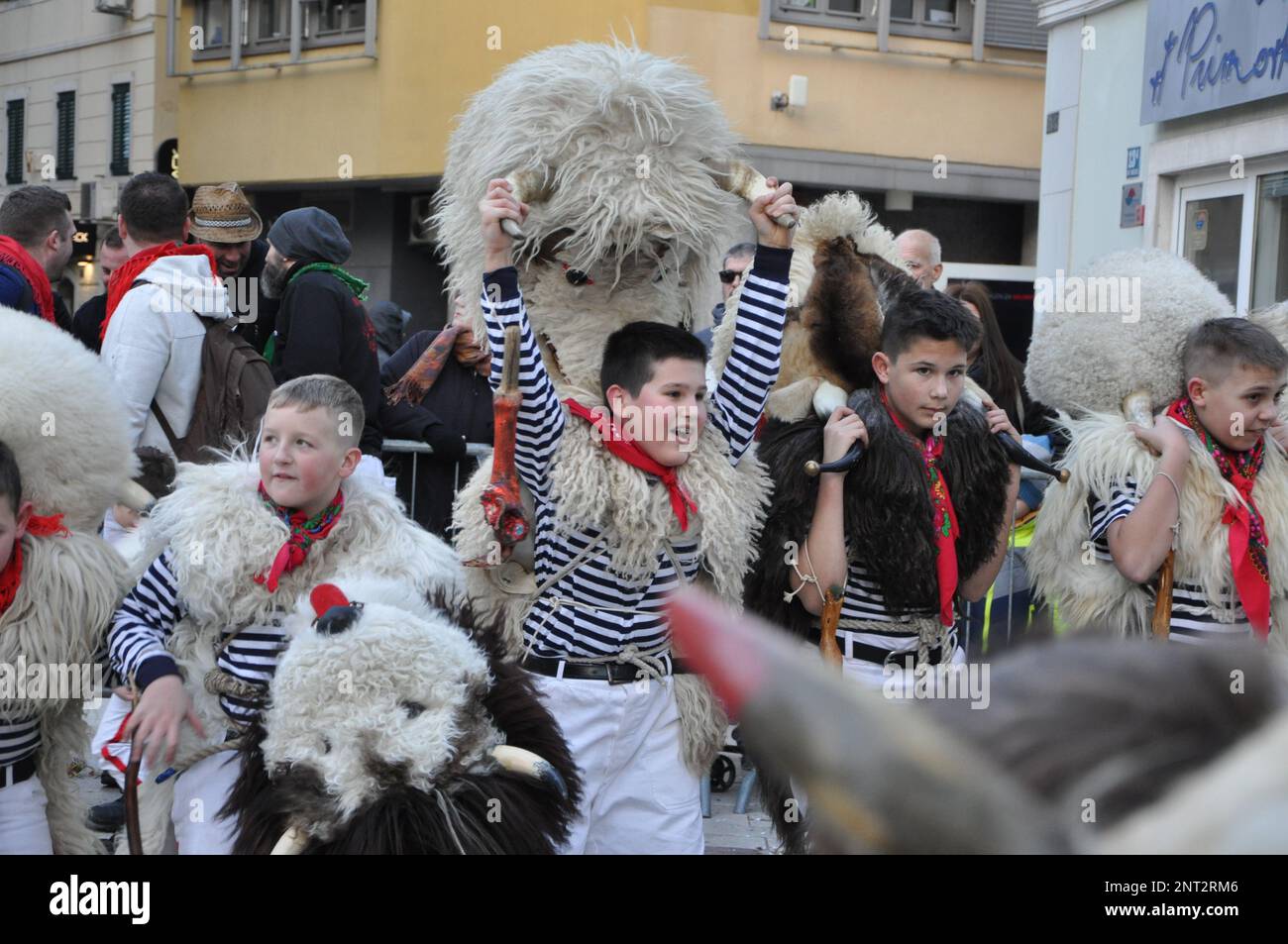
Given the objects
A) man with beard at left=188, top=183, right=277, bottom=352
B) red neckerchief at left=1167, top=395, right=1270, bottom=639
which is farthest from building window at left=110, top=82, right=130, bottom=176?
red neckerchief at left=1167, top=395, right=1270, bottom=639

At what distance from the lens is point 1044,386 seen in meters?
4.57

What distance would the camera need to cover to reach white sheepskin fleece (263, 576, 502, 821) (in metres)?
2.48

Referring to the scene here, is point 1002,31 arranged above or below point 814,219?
above

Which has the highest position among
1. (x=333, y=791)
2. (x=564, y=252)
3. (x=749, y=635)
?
(x=564, y=252)

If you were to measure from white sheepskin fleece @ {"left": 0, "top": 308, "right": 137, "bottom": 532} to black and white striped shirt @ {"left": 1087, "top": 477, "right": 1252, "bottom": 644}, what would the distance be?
283 cm

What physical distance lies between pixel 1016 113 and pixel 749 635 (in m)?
15.5

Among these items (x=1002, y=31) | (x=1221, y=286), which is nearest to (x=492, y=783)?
(x=1221, y=286)

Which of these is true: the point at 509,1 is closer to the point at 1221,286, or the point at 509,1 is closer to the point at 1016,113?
the point at 1016,113

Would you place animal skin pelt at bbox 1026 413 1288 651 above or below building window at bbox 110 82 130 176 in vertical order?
below

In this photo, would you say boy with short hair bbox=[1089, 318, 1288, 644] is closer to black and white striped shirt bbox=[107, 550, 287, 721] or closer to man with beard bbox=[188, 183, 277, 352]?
black and white striped shirt bbox=[107, 550, 287, 721]

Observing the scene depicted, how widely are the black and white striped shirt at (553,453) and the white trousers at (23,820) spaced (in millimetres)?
1215
